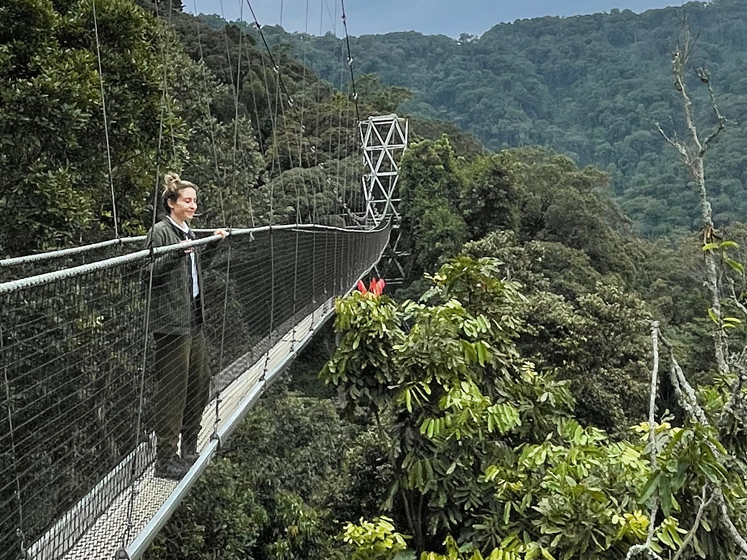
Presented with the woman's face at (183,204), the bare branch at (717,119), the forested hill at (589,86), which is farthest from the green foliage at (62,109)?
the forested hill at (589,86)

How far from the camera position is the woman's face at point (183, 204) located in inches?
71.4

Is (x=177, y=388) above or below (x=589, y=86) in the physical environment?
below

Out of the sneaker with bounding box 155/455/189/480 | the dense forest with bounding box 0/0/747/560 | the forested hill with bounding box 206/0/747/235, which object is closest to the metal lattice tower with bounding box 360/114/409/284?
the dense forest with bounding box 0/0/747/560

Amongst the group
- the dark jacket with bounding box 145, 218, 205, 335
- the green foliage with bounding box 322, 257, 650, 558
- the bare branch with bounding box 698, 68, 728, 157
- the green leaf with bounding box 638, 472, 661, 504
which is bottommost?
the green foliage with bounding box 322, 257, 650, 558

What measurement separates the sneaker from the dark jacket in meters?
0.30

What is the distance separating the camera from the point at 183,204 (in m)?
1.82

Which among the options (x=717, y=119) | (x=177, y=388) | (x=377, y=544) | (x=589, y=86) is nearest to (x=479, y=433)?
(x=377, y=544)

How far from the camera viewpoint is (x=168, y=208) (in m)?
1.85

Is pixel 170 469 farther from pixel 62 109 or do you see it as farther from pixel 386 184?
pixel 386 184

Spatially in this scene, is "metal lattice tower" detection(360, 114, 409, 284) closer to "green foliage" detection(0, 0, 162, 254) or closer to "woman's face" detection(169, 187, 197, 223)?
"green foliage" detection(0, 0, 162, 254)

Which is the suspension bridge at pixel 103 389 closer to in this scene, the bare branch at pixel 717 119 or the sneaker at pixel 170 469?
Result: the sneaker at pixel 170 469

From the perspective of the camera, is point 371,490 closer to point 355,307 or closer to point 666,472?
point 355,307

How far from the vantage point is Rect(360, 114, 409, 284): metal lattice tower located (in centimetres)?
1478

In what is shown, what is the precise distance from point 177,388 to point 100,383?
229 mm
